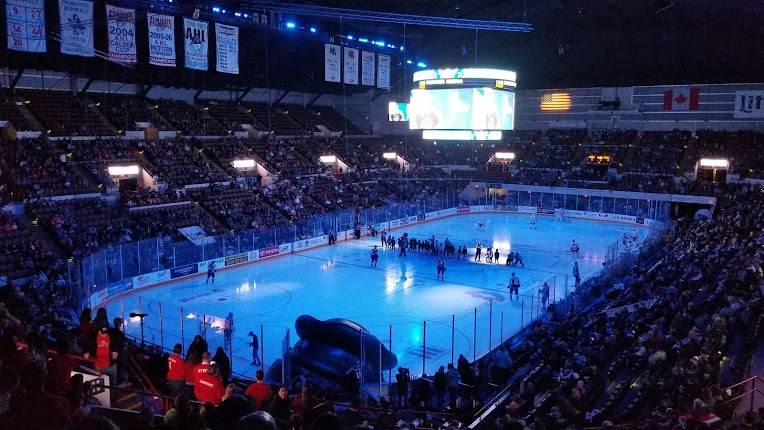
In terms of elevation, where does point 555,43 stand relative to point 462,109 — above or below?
above

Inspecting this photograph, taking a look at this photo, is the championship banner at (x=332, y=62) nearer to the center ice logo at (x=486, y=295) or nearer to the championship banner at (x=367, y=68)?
the championship banner at (x=367, y=68)

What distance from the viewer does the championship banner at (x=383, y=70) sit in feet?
147

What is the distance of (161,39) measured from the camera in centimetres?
3050

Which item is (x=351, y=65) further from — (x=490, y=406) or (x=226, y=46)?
(x=490, y=406)

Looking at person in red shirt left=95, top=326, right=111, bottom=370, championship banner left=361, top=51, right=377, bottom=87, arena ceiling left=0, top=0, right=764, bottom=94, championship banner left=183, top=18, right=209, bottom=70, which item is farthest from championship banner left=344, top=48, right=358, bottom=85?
person in red shirt left=95, top=326, right=111, bottom=370

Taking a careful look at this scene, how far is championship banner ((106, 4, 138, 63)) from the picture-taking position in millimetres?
28359

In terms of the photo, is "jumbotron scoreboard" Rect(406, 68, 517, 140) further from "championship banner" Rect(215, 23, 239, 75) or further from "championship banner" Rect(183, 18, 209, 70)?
"championship banner" Rect(183, 18, 209, 70)

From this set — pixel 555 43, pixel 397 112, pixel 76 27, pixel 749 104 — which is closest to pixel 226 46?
pixel 76 27

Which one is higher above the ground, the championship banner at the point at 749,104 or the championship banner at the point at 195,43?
the championship banner at the point at 195,43

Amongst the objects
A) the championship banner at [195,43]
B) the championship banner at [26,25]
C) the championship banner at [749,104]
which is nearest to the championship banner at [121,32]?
the championship banner at [26,25]

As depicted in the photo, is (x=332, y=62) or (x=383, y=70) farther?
(x=383, y=70)

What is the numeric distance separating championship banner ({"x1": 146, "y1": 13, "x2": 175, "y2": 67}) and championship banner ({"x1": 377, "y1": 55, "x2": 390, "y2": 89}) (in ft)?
57.1

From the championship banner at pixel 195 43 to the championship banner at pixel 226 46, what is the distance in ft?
2.31

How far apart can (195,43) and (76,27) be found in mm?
6012
